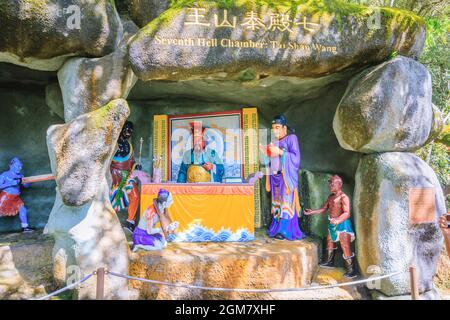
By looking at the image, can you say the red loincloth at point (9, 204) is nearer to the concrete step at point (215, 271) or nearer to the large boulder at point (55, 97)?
the large boulder at point (55, 97)

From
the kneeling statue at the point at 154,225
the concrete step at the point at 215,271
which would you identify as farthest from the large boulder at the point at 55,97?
the concrete step at the point at 215,271

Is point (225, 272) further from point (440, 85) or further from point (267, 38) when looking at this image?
point (440, 85)

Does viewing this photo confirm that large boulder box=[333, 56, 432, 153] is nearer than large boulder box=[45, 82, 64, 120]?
Yes

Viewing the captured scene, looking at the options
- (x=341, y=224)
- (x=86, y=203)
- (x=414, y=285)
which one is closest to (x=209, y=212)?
(x=86, y=203)

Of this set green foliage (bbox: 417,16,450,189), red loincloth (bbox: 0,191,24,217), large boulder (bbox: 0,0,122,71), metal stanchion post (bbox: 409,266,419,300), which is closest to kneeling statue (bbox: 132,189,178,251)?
large boulder (bbox: 0,0,122,71)

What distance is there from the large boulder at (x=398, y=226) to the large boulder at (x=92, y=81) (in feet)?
12.1

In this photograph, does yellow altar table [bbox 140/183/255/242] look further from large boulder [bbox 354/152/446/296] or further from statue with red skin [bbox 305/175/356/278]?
large boulder [bbox 354/152/446/296]

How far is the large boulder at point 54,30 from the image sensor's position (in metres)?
3.97

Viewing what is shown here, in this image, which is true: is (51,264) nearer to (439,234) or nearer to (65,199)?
(65,199)

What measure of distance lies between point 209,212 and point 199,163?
142cm

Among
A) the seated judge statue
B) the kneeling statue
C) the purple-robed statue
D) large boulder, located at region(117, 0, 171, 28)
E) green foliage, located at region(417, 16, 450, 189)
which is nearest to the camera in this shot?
the kneeling statue

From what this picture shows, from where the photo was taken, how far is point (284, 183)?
5.54 metres

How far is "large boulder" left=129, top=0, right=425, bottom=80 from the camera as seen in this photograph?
439 cm

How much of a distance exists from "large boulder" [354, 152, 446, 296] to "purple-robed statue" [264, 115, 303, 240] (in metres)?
1.13
